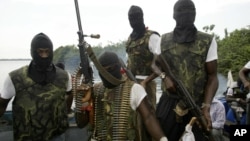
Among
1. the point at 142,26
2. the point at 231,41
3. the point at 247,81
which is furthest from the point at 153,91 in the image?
the point at 231,41

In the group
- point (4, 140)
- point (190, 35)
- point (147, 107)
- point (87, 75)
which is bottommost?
point (4, 140)

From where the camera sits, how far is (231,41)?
18.2 meters

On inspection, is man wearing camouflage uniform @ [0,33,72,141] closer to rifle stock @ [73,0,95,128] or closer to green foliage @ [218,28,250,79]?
rifle stock @ [73,0,95,128]

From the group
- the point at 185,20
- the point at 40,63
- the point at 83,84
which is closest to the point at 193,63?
the point at 185,20

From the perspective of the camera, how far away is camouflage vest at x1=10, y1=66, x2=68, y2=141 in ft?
13.0

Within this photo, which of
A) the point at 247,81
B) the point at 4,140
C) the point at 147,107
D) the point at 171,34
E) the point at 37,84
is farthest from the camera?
the point at 4,140

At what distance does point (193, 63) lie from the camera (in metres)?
4.10

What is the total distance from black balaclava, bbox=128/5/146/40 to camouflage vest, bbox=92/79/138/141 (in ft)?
7.04

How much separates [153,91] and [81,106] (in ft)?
7.63

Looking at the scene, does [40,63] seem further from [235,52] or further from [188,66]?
[235,52]

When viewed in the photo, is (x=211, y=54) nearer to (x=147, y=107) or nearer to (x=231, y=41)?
(x=147, y=107)

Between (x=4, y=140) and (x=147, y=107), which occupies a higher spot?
(x=147, y=107)

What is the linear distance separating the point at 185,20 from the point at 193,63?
1.58 ft

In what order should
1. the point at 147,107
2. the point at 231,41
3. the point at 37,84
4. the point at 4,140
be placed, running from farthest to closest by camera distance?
the point at 231,41
the point at 4,140
the point at 37,84
the point at 147,107
